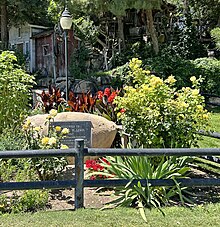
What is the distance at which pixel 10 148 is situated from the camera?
559 centimetres

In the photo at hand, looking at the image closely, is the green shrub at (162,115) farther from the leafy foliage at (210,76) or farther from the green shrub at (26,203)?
the leafy foliage at (210,76)

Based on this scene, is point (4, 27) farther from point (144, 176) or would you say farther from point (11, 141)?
point (144, 176)

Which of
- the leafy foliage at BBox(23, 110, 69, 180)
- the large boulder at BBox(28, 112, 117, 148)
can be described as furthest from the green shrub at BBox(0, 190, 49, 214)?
the large boulder at BBox(28, 112, 117, 148)

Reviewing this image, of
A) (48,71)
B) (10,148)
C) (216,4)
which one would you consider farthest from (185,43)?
(10,148)

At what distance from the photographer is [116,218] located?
3.95m

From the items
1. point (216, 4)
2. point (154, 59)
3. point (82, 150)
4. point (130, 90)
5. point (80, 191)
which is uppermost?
point (216, 4)

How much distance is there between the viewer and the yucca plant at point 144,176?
4.41 meters

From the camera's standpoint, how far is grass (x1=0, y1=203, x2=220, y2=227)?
3799mm

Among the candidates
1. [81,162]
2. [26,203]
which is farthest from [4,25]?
[81,162]

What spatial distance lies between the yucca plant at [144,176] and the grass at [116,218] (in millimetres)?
186

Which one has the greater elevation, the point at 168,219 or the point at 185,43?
the point at 185,43

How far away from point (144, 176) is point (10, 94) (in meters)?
2.98

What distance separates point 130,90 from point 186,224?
2.10 metres

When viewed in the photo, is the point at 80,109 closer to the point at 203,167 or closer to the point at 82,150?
the point at 203,167
